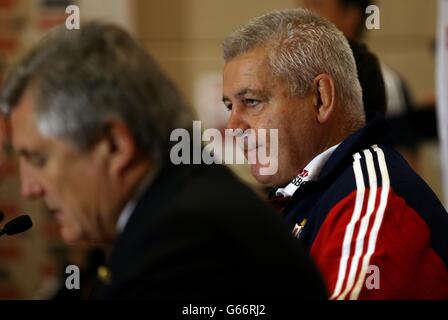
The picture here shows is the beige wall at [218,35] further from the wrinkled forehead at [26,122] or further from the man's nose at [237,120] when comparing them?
the wrinkled forehead at [26,122]

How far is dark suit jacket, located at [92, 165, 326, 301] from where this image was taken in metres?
1.39

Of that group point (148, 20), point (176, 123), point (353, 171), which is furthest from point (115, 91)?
point (148, 20)

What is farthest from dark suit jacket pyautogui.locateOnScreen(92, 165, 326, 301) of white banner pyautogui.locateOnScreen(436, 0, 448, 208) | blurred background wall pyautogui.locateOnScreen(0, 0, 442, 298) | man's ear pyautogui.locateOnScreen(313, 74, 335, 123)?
blurred background wall pyautogui.locateOnScreen(0, 0, 442, 298)

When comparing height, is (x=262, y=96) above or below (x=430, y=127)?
above

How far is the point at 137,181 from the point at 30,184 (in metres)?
0.22

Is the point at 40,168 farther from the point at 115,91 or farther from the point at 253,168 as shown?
the point at 253,168

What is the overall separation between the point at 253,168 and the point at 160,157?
81 cm

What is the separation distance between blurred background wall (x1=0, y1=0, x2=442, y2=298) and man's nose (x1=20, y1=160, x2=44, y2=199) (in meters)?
3.11

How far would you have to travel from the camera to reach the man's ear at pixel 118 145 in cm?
144

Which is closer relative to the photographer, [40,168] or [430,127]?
[40,168]

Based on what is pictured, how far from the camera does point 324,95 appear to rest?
2.19 meters

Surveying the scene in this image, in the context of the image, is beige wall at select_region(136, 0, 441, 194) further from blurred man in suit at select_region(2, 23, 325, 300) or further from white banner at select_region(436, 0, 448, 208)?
blurred man in suit at select_region(2, 23, 325, 300)
